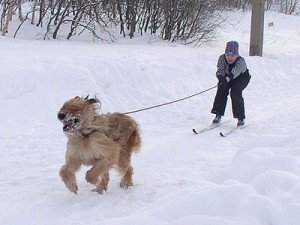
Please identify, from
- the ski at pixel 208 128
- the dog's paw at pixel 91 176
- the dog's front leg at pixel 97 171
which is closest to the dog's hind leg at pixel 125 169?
the dog's front leg at pixel 97 171

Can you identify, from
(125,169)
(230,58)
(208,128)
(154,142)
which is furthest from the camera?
(230,58)

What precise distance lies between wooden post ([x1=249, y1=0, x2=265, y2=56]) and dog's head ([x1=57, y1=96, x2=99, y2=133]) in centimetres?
1071

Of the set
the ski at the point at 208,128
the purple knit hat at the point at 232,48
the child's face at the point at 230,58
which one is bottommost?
the ski at the point at 208,128

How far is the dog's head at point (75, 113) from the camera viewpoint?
432 cm

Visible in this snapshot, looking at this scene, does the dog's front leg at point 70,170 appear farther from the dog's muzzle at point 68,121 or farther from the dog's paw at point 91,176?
the dog's muzzle at point 68,121

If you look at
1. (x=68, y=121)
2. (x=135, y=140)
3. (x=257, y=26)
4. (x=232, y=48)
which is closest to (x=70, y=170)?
(x=68, y=121)

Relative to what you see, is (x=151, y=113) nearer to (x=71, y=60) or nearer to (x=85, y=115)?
(x=71, y=60)

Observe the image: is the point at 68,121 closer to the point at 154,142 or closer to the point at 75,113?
the point at 75,113

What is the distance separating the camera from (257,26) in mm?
14203

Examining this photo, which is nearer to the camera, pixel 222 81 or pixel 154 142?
pixel 154 142

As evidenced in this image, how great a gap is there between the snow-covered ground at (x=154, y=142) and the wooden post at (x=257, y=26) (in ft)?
2.41

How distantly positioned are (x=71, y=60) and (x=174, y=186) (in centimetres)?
483

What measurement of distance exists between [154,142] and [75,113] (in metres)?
2.70

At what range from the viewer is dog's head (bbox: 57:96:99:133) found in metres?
4.32
